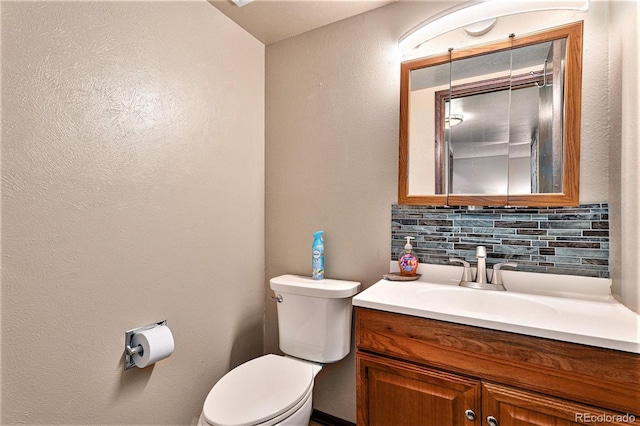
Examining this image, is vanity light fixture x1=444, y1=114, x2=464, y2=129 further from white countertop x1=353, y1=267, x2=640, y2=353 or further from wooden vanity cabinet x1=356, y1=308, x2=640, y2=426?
wooden vanity cabinet x1=356, y1=308, x2=640, y2=426

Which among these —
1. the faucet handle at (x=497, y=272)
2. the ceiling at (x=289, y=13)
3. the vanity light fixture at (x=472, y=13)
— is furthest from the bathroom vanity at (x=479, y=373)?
the ceiling at (x=289, y=13)

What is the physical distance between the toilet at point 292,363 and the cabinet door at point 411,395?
0.85 ft

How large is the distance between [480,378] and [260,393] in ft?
2.59

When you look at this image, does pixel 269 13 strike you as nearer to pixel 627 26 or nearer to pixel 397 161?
pixel 397 161

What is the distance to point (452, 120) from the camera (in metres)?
1.45

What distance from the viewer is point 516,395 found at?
93cm

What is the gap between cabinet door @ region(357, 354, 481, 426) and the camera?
1009 millimetres

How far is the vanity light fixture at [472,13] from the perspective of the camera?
1188mm

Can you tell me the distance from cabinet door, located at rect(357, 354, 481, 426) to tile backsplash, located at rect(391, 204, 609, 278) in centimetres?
54

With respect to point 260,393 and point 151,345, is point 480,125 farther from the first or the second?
point 151,345

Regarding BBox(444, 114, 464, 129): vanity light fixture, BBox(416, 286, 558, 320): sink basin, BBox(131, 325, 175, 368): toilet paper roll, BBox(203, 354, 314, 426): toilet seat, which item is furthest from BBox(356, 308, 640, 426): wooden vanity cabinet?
BBox(444, 114, 464, 129): vanity light fixture

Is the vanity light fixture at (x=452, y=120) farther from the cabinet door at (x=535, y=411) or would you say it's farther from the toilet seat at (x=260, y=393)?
the toilet seat at (x=260, y=393)

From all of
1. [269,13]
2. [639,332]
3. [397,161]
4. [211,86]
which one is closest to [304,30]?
[269,13]

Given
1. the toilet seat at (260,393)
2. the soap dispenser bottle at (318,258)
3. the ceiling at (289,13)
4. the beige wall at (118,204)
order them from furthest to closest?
1. the soap dispenser bottle at (318,258)
2. the ceiling at (289,13)
3. the toilet seat at (260,393)
4. the beige wall at (118,204)
